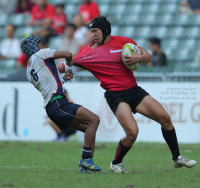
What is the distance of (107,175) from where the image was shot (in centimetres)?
673

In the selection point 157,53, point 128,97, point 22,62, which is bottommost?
point 22,62

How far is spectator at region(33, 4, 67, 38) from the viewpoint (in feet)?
51.7

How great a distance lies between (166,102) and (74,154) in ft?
9.44

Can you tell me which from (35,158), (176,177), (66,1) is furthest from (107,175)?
(66,1)

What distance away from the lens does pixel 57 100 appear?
6.98m

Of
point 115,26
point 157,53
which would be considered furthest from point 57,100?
point 115,26

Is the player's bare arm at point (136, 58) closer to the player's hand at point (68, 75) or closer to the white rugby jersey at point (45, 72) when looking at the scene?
the player's hand at point (68, 75)

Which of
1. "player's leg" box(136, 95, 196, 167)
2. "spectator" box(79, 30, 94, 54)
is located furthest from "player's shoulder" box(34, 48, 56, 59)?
"spectator" box(79, 30, 94, 54)

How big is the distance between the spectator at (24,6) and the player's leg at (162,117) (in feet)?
39.3

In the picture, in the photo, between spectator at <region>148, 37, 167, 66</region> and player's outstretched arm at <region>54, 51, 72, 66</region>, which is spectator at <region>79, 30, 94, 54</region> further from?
player's outstretched arm at <region>54, 51, 72, 66</region>

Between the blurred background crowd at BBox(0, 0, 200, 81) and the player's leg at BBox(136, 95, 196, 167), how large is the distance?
280 inches

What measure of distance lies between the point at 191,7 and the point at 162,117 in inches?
377

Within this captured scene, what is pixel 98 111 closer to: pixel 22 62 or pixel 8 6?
pixel 22 62

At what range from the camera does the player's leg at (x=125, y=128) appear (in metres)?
6.94
